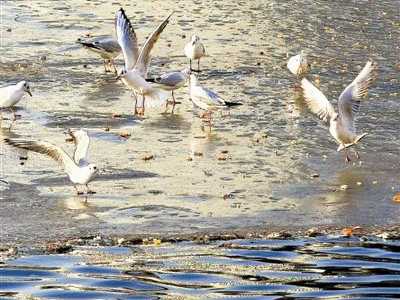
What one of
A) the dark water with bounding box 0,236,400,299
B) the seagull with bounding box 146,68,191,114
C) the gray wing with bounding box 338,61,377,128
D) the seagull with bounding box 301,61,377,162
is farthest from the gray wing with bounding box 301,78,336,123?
the dark water with bounding box 0,236,400,299

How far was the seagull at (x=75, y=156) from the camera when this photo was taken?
1180 cm

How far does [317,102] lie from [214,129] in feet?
4.26

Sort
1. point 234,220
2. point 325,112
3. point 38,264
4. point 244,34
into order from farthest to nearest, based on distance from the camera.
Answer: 1. point 244,34
2. point 325,112
3. point 234,220
4. point 38,264

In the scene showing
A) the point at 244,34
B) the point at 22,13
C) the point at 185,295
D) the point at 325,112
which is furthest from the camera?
the point at 22,13

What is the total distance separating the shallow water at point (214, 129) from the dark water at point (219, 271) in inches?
23.8

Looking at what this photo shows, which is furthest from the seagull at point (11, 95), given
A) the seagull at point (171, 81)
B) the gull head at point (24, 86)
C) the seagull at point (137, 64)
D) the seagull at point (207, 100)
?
the seagull at point (207, 100)

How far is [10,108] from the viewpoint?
15.3m

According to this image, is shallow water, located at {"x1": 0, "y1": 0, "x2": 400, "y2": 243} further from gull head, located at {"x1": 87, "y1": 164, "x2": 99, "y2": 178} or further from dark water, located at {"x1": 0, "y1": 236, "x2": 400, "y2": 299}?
dark water, located at {"x1": 0, "y1": 236, "x2": 400, "y2": 299}

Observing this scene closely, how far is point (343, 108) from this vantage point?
13.7m

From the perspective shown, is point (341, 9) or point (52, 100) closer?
point (52, 100)

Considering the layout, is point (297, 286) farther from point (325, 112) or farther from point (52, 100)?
point (52, 100)

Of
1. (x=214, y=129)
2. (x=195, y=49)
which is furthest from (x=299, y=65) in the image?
(x=214, y=129)

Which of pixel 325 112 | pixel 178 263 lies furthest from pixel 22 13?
pixel 178 263

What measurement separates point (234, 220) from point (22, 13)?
1139 centimetres
